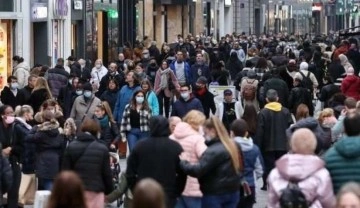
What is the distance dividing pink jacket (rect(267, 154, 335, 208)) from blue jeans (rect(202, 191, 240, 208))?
1965 millimetres

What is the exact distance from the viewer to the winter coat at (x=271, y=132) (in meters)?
18.8

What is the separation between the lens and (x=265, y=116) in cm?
1892

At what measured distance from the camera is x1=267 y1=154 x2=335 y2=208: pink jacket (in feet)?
37.9

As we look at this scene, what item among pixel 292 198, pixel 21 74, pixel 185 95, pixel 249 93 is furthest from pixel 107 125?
pixel 292 198

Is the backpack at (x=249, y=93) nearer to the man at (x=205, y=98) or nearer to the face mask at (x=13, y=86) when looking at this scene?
the man at (x=205, y=98)

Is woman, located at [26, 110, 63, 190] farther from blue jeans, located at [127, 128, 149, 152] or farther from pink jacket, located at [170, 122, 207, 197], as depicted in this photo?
blue jeans, located at [127, 128, 149, 152]

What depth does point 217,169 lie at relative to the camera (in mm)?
13469

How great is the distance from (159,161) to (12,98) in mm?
11484

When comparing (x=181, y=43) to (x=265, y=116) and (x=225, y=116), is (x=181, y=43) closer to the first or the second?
(x=225, y=116)

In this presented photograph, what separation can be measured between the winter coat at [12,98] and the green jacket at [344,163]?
12826 millimetres

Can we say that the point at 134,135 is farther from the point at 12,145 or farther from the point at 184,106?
the point at 12,145

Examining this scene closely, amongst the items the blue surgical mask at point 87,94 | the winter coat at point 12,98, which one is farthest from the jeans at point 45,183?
the winter coat at point 12,98

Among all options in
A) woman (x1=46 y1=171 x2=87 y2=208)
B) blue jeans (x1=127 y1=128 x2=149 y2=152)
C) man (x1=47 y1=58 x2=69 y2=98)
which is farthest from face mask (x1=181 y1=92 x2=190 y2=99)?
woman (x1=46 y1=171 x2=87 y2=208)

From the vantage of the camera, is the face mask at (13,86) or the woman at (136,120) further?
the face mask at (13,86)
